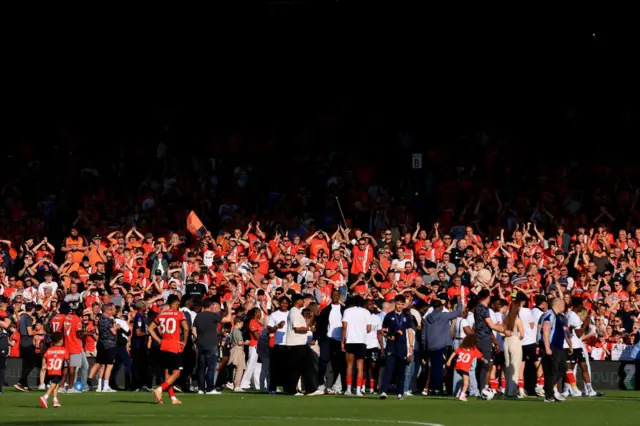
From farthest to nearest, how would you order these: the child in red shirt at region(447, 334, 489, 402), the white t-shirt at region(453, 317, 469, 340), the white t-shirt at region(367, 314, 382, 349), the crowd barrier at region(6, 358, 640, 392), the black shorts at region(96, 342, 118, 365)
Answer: the crowd barrier at region(6, 358, 640, 392) → the black shorts at region(96, 342, 118, 365) → the white t-shirt at region(367, 314, 382, 349) → the white t-shirt at region(453, 317, 469, 340) → the child in red shirt at region(447, 334, 489, 402)

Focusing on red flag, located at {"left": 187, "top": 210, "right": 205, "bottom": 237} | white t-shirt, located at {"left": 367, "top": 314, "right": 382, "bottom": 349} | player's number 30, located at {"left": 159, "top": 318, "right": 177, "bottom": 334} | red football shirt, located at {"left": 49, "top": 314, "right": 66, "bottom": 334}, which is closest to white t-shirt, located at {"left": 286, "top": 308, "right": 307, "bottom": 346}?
white t-shirt, located at {"left": 367, "top": 314, "right": 382, "bottom": 349}

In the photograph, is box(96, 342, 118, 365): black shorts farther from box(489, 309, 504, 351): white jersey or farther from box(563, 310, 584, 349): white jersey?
box(563, 310, 584, 349): white jersey

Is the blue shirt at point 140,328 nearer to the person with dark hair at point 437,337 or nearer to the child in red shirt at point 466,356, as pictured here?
the person with dark hair at point 437,337

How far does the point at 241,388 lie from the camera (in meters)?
30.3

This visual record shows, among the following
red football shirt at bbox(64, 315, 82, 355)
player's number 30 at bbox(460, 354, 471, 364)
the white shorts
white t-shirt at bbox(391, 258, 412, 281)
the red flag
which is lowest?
the white shorts

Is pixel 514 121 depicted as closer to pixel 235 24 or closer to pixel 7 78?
pixel 235 24

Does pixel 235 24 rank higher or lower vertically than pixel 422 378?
higher

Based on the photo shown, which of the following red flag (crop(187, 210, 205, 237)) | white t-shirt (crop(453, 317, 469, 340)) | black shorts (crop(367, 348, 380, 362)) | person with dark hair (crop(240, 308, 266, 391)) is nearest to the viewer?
white t-shirt (crop(453, 317, 469, 340))

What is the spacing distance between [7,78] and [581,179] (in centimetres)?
2090

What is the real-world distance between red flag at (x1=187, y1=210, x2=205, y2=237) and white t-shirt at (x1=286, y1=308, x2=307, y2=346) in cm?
1061

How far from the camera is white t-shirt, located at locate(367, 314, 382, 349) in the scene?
28.0 metres

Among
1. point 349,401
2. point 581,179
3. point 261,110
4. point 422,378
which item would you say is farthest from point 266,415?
point 261,110

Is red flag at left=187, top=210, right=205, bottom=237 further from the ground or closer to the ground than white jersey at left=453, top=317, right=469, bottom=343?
further from the ground

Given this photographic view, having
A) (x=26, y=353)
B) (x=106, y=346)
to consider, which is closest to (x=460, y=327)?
(x=106, y=346)
